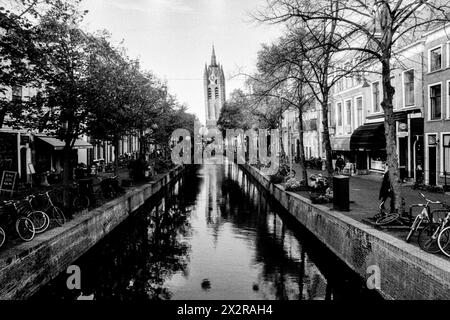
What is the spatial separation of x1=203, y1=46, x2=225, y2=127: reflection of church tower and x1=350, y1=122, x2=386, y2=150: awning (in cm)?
11351

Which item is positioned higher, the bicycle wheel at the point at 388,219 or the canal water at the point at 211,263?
the bicycle wheel at the point at 388,219

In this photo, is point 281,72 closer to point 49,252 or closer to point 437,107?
point 437,107

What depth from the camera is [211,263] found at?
38.9ft

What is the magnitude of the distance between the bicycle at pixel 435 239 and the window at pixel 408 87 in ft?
57.2

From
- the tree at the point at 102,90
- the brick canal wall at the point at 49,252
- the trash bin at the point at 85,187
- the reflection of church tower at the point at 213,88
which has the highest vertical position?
the reflection of church tower at the point at 213,88

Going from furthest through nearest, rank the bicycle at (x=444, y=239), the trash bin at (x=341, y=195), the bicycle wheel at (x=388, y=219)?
1. the trash bin at (x=341, y=195)
2. the bicycle wheel at (x=388, y=219)
3. the bicycle at (x=444, y=239)

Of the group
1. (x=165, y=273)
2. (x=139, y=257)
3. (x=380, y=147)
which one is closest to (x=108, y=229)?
(x=139, y=257)

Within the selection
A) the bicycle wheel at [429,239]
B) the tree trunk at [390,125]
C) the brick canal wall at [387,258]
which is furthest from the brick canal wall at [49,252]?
the tree trunk at [390,125]

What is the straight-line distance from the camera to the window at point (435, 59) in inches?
801

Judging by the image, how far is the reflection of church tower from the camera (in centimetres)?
14138

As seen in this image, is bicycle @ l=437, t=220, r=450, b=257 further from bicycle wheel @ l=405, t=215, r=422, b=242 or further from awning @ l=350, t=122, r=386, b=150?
awning @ l=350, t=122, r=386, b=150

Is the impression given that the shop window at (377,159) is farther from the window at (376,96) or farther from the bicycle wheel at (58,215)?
the bicycle wheel at (58,215)

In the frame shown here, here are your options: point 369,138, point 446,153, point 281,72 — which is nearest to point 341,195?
point 281,72

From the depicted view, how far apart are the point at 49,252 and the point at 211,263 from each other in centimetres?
452
